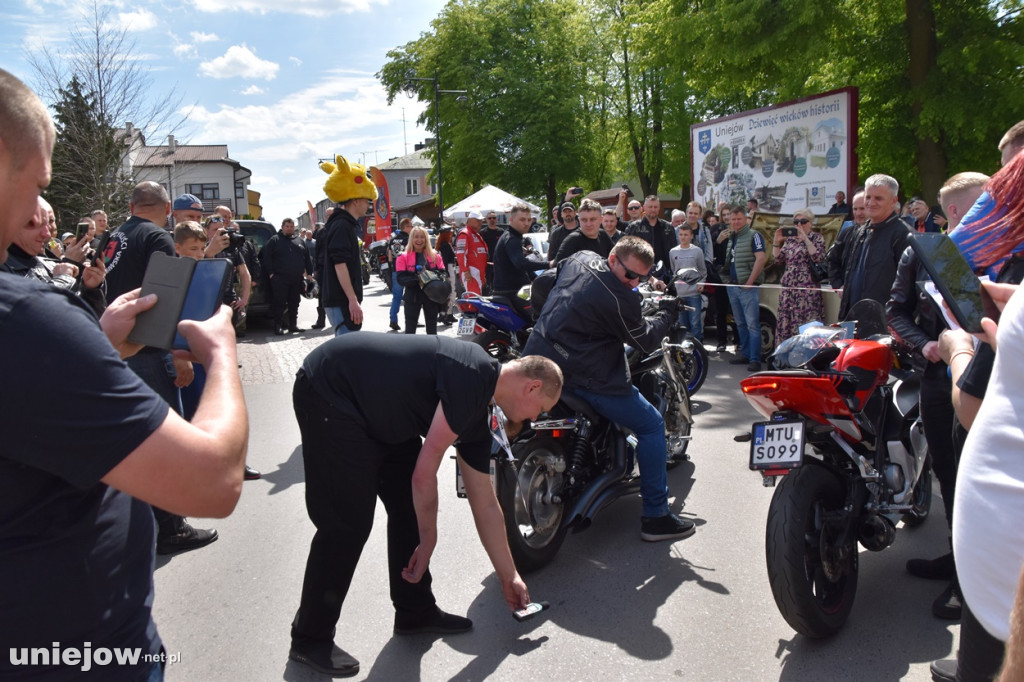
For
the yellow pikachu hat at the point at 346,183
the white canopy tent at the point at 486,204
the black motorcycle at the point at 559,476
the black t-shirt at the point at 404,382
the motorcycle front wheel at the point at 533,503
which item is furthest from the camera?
the white canopy tent at the point at 486,204

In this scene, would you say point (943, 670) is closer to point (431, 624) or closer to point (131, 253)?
point (431, 624)

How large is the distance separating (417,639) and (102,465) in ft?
8.37

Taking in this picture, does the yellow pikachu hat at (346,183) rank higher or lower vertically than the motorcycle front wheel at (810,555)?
higher

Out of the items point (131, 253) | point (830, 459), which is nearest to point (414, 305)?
point (131, 253)

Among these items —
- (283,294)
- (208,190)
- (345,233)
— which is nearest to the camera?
(345,233)

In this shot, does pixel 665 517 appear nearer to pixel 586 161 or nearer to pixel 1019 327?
pixel 1019 327

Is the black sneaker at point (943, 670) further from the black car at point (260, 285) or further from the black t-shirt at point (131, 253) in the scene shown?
the black car at point (260, 285)

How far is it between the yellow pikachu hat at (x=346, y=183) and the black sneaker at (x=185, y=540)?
2.67m

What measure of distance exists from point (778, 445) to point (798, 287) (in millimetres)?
5965

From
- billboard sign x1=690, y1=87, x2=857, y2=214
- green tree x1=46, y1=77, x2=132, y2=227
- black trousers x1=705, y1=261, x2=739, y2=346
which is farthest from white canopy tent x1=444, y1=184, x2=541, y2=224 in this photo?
black trousers x1=705, y1=261, x2=739, y2=346

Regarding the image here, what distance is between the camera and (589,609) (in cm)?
369

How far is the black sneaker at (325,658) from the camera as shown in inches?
124

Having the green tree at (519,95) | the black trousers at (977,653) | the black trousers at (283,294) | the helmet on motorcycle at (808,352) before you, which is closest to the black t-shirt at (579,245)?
the helmet on motorcycle at (808,352)

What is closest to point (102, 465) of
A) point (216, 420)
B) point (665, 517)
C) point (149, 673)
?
point (216, 420)
